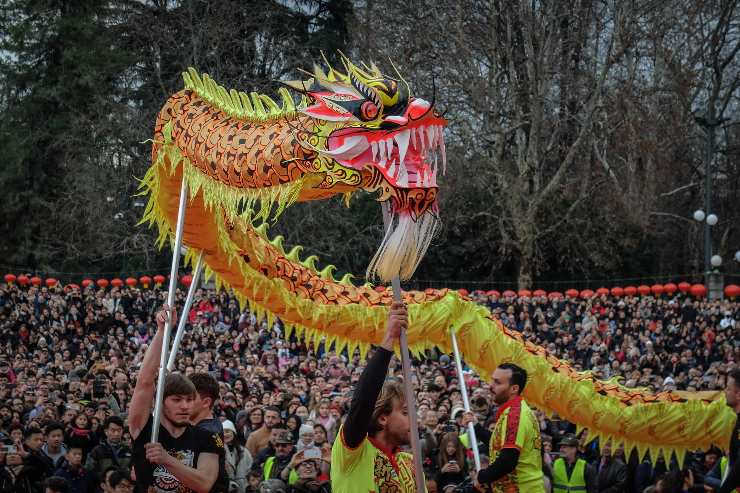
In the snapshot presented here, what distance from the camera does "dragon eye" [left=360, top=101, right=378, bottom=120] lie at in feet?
16.6

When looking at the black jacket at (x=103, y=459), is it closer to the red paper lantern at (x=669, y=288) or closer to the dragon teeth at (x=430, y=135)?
the dragon teeth at (x=430, y=135)

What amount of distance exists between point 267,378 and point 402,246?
1062cm

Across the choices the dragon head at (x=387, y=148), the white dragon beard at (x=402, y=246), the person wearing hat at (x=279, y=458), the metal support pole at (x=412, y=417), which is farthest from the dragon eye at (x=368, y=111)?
the person wearing hat at (x=279, y=458)

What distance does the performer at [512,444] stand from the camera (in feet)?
20.7

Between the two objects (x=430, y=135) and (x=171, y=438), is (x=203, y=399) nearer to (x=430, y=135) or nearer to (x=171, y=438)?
(x=171, y=438)

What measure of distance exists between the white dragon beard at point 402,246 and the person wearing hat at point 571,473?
569 centimetres

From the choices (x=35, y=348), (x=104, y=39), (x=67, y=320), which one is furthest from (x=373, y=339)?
(x=104, y=39)

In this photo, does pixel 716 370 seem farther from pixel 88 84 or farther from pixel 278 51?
pixel 88 84

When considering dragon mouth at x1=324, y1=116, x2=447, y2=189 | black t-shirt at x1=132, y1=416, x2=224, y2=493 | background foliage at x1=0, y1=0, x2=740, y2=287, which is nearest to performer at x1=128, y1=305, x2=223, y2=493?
black t-shirt at x1=132, y1=416, x2=224, y2=493

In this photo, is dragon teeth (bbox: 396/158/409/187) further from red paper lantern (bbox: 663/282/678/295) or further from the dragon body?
red paper lantern (bbox: 663/282/678/295)

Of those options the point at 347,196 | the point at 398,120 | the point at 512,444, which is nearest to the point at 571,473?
the point at 512,444

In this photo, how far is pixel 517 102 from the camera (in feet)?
102

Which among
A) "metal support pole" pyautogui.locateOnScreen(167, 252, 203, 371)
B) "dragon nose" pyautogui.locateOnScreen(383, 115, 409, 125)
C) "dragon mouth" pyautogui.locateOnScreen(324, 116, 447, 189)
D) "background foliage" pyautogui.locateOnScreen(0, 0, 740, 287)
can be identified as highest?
"background foliage" pyautogui.locateOnScreen(0, 0, 740, 287)

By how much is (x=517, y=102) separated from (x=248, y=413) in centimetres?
2116
